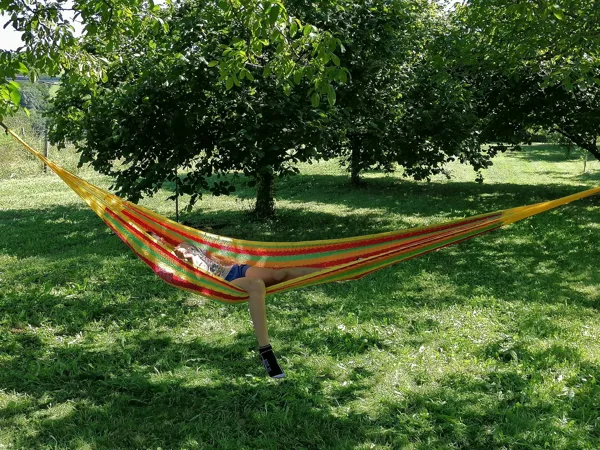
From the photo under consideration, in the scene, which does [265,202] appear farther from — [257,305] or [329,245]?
[257,305]

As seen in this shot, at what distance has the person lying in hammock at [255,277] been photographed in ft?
9.33

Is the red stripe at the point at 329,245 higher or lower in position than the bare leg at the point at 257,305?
higher

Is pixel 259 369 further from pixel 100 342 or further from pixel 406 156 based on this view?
pixel 406 156

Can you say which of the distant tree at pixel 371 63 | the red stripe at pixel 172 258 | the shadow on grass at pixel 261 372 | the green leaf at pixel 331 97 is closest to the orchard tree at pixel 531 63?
the distant tree at pixel 371 63

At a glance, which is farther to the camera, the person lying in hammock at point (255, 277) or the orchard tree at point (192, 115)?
the orchard tree at point (192, 115)

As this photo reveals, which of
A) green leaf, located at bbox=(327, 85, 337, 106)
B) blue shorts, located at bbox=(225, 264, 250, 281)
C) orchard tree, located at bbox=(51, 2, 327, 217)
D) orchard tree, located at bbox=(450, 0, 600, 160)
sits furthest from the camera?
orchard tree, located at bbox=(51, 2, 327, 217)

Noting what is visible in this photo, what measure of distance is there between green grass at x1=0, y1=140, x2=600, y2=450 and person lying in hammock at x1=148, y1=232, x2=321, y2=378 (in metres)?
0.20

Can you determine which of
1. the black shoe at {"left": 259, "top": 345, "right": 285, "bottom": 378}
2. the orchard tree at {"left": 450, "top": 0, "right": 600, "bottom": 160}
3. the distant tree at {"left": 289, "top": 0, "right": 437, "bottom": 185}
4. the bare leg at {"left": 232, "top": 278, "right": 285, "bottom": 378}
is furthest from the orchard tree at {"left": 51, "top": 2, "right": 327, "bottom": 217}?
the black shoe at {"left": 259, "top": 345, "right": 285, "bottom": 378}

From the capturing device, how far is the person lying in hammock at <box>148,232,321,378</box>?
284 cm

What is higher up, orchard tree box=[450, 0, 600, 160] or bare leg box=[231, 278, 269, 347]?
orchard tree box=[450, 0, 600, 160]

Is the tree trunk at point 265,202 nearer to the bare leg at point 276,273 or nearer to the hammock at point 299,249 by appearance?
the hammock at point 299,249

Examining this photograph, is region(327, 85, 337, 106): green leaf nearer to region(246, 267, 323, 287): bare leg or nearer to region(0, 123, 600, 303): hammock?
region(0, 123, 600, 303): hammock

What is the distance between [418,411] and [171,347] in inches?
60.5

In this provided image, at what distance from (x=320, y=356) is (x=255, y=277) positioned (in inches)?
26.0
